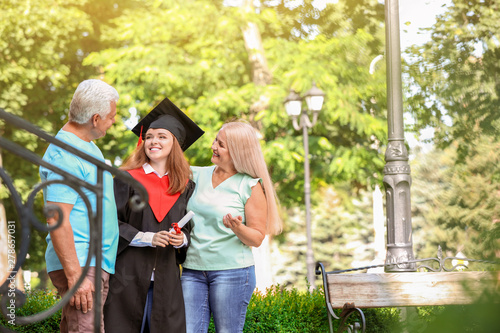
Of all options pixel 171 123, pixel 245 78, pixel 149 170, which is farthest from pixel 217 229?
pixel 245 78

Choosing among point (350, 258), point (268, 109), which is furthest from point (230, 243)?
point (350, 258)

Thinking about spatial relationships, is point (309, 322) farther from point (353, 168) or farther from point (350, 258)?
point (350, 258)

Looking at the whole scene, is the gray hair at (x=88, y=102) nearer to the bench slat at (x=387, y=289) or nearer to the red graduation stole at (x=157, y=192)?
the red graduation stole at (x=157, y=192)

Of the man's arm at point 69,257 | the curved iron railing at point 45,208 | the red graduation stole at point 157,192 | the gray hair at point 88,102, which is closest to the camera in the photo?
the curved iron railing at point 45,208

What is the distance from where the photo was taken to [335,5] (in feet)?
40.3

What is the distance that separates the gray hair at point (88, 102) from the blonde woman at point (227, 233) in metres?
0.82

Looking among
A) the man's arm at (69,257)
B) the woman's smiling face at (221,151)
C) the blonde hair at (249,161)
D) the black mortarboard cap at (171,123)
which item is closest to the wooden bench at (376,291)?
the blonde hair at (249,161)

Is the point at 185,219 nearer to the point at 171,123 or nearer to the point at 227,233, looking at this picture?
the point at 227,233

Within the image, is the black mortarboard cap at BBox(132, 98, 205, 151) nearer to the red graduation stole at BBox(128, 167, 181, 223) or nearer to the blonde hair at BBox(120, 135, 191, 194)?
the blonde hair at BBox(120, 135, 191, 194)

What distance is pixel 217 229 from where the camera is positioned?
11.1 feet

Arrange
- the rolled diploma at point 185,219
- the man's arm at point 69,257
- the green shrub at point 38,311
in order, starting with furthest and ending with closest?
1. the green shrub at point 38,311
2. the rolled diploma at point 185,219
3. the man's arm at point 69,257

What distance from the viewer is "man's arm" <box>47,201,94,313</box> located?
2.60 meters

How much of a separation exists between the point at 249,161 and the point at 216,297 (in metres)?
0.78

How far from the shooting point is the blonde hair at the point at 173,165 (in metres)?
3.37
